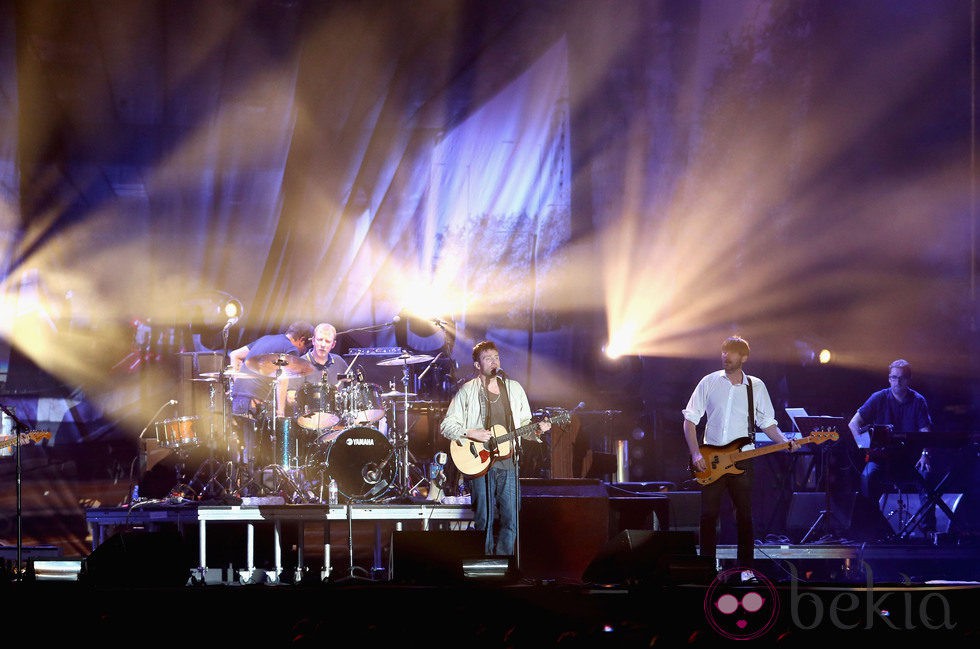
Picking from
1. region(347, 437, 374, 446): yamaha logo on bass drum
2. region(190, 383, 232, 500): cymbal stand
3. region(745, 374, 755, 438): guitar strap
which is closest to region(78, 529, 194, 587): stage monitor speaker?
region(347, 437, 374, 446): yamaha logo on bass drum

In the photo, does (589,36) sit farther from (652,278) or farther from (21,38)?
(21,38)

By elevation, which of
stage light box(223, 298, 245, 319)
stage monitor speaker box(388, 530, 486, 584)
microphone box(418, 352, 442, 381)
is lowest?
stage monitor speaker box(388, 530, 486, 584)

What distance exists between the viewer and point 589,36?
10.5 meters

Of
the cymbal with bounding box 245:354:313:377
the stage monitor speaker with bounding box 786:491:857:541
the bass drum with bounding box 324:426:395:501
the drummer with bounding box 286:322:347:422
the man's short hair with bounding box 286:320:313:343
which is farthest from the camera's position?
the man's short hair with bounding box 286:320:313:343

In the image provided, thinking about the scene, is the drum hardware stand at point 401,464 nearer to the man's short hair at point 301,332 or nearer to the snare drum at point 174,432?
the man's short hair at point 301,332

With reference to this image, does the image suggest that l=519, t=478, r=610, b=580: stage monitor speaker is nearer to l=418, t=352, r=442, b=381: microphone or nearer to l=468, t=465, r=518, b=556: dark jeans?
l=468, t=465, r=518, b=556: dark jeans

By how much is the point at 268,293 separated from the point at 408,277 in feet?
6.81

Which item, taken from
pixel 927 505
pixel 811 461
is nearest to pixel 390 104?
pixel 811 461

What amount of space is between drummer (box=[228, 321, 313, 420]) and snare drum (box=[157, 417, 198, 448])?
49 cm

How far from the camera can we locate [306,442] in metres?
8.48

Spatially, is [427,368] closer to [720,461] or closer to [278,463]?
[278,463]

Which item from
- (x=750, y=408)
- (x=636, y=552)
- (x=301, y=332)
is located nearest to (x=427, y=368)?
(x=301, y=332)

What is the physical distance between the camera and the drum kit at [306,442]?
7.95m

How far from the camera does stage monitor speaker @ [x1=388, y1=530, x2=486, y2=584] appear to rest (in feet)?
15.7
